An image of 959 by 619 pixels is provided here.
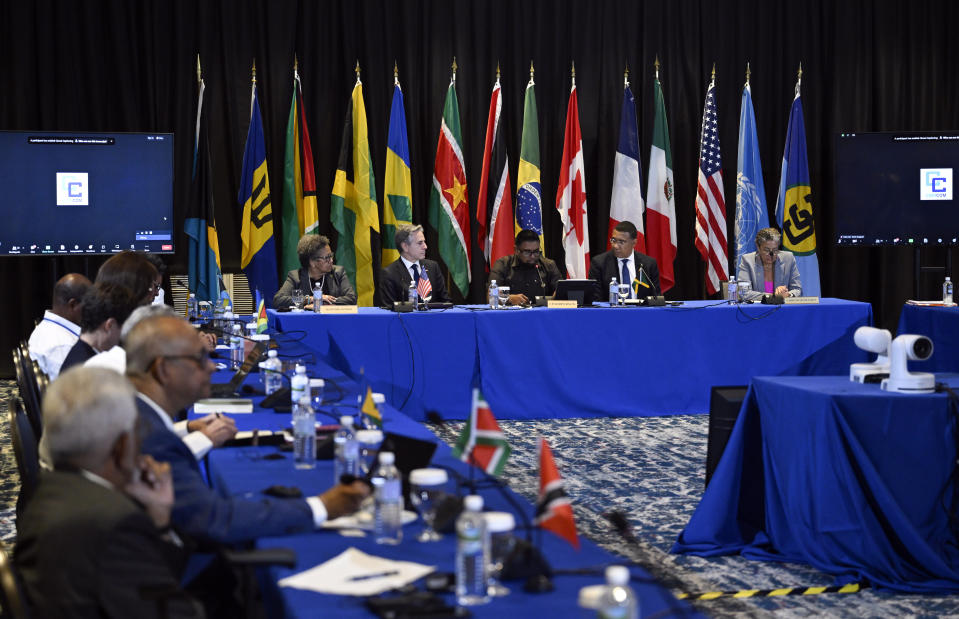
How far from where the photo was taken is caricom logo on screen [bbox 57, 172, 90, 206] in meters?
8.63

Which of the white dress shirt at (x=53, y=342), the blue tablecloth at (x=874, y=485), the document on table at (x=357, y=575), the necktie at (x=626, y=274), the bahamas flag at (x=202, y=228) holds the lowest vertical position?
the blue tablecloth at (x=874, y=485)

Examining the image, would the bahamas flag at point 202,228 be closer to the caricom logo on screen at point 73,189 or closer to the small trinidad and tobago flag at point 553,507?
the caricom logo on screen at point 73,189

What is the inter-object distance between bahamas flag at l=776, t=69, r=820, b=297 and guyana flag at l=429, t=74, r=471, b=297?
118 inches

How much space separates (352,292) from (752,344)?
2.97 meters

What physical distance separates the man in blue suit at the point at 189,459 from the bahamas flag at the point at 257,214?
6399 millimetres

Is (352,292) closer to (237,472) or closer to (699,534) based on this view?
(699,534)

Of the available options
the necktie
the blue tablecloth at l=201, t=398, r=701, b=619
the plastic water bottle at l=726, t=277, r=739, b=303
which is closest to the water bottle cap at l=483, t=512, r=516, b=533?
the blue tablecloth at l=201, t=398, r=701, b=619

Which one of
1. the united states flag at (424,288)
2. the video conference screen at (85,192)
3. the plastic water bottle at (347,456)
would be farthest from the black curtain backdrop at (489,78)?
the plastic water bottle at (347,456)

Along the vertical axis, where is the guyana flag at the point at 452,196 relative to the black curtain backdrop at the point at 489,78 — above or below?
below

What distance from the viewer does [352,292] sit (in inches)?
315

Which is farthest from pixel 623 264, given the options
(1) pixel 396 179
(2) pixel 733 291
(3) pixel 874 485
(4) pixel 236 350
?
(3) pixel 874 485

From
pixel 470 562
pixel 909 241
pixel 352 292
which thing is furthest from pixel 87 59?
pixel 470 562

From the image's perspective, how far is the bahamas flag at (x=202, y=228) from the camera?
9031mm

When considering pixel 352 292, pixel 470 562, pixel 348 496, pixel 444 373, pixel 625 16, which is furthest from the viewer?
pixel 625 16
